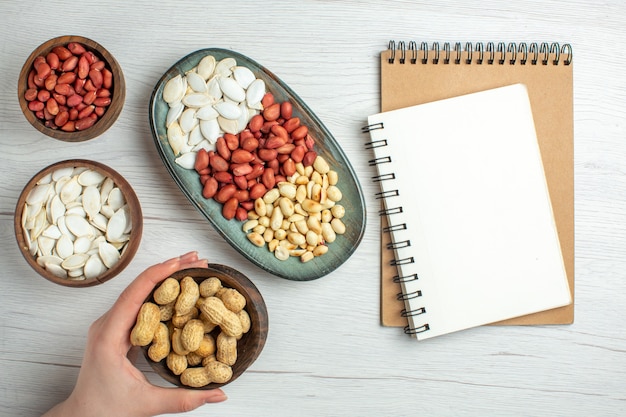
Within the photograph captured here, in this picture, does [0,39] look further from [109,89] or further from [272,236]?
[272,236]

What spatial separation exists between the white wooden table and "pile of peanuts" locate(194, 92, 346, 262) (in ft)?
0.20

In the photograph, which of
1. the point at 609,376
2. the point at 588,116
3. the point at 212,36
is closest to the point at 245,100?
the point at 212,36

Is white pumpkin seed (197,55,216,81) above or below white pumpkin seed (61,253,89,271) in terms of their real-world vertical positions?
above

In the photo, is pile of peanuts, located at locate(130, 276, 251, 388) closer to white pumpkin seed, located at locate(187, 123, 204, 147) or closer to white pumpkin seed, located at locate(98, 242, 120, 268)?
white pumpkin seed, located at locate(98, 242, 120, 268)

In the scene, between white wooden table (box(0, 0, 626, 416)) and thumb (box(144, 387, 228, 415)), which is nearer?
thumb (box(144, 387, 228, 415))

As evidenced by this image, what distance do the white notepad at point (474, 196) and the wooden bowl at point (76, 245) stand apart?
0.38 m

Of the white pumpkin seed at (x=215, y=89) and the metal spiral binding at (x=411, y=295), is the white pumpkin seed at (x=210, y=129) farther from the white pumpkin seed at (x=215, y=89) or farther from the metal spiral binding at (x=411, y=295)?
the metal spiral binding at (x=411, y=295)

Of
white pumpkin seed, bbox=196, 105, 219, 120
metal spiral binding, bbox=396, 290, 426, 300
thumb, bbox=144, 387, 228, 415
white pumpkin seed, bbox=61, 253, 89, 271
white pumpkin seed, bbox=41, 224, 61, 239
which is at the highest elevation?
white pumpkin seed, bbox=196, 105, 219, 120

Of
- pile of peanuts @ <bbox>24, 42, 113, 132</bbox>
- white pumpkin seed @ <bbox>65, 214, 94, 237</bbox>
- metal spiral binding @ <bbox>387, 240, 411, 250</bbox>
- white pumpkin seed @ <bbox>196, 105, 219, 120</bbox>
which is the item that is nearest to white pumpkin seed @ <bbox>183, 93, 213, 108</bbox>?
white pumpkin seed @ <bbox>196, 105, 219, 120</bbox>

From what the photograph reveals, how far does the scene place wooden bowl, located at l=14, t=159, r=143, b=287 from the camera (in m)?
0.86

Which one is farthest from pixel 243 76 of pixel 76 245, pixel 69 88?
pixel 76 245

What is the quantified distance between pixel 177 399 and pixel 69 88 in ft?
1.52

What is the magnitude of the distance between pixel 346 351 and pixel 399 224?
219 millimetres

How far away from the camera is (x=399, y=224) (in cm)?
93
